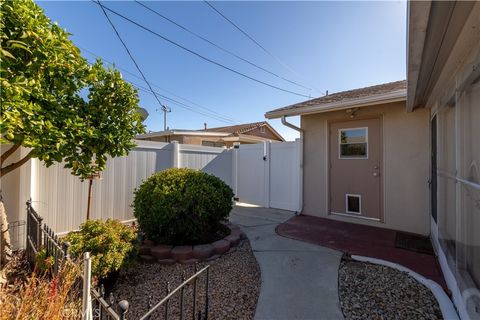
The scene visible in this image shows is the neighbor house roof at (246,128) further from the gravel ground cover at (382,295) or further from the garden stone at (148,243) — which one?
the gravel ground cover at (382,295)

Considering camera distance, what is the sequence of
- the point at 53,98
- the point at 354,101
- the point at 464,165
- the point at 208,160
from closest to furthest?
the point at 464,165
the point at 53,98
the point at 354,101
the point at 208,160

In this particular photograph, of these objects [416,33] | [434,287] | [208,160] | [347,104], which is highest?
[347,104]

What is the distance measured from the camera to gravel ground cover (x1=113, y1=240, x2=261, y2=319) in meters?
2.37

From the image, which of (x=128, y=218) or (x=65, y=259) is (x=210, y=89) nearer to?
(x=128, y=218)

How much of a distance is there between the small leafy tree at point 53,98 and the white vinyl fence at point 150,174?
4.86 feet

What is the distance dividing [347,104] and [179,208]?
4021 mm

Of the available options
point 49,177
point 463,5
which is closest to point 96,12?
point 49,177

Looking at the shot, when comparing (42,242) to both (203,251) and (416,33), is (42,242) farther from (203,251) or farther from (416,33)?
(416,33)

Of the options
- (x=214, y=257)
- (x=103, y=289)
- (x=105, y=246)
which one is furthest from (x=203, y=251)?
(x=103, y=289)

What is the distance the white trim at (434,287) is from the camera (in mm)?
2143

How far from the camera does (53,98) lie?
239 cm

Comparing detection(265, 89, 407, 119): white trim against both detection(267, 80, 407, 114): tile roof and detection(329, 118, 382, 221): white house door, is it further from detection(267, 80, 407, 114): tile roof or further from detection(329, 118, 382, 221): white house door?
detection(329, 118, 382, 221): white house door

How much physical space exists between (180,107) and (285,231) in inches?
665

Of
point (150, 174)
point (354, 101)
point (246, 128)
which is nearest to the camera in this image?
point (354, 101)
